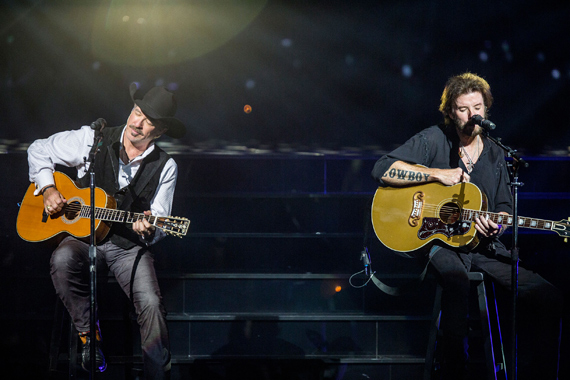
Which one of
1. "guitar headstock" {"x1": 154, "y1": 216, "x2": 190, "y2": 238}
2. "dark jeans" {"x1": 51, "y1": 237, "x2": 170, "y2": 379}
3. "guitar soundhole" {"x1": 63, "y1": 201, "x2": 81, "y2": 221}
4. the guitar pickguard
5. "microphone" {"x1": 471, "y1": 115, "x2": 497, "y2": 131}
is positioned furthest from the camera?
"guitar soundhole" {"x1": 63, "y1": 201, "x2": 81, "y2": 221}

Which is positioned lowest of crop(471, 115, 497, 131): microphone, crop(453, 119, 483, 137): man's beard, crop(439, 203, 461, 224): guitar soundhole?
crop(439, 203, 461, 224): guitar soundhole

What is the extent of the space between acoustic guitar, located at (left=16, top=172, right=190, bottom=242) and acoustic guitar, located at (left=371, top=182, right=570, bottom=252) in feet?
3.87

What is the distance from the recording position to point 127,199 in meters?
2.81

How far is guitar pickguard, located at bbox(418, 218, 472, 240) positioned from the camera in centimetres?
255

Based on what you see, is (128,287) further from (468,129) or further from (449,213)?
(468,129)

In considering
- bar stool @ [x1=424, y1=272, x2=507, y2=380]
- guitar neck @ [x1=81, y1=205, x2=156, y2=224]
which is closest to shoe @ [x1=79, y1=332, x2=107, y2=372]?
guitar neck @ [x1=81, y1=205, x2=156, y2=224]

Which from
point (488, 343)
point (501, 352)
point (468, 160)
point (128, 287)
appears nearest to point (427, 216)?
point (468, 160)

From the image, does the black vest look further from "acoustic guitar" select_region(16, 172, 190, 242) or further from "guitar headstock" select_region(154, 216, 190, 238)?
"guitar headstock" select_region(154, 216, 190, 238)

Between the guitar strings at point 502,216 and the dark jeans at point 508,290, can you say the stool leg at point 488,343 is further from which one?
the guitar strings at point 502,216

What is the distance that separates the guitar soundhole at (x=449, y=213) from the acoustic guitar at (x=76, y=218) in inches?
Result: 57.2

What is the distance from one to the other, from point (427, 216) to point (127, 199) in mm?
1778

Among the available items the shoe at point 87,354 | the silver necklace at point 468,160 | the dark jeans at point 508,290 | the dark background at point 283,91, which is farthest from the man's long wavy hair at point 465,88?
the shoe at point 87,354

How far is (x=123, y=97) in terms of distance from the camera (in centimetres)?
447

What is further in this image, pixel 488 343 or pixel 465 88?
pixel 465 88
